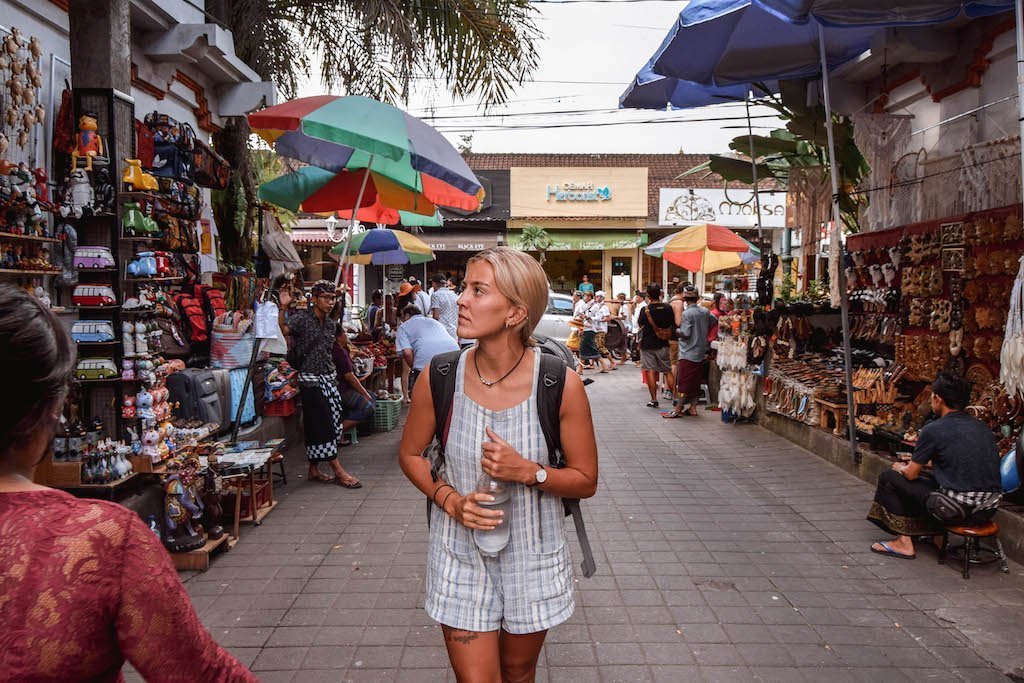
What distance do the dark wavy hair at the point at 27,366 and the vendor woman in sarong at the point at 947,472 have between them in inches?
197

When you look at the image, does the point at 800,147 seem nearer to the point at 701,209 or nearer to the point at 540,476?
the point at 540,476

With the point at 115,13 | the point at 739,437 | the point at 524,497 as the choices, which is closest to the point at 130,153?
the point at 115,13

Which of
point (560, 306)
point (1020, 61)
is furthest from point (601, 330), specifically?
point (1020, 61)

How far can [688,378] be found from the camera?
427 inches

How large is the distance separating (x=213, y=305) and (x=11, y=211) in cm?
299

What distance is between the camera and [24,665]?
117 cm

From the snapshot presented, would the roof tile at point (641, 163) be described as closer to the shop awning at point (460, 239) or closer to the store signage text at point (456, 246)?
the shop awning at point (460, 239)

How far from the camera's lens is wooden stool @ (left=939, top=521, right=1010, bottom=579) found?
476cm

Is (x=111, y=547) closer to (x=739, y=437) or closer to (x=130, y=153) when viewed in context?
(x=130, y=153)

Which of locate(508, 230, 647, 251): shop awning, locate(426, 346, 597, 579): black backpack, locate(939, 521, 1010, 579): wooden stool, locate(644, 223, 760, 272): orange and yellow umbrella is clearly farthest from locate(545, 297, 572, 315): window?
locate(426, 346, 597, 579): black backpack

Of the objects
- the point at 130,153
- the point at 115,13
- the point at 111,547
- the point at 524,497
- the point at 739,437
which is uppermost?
the point at 115,13

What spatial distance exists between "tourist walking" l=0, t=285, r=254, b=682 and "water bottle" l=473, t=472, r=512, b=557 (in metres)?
1.04

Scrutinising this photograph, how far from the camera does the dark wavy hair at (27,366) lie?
1.21m

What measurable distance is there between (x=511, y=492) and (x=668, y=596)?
2.53 meters
